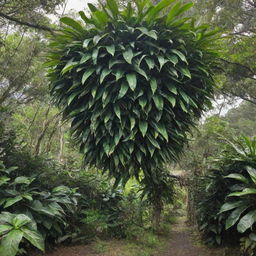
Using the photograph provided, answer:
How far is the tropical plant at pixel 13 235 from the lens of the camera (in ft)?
6.17

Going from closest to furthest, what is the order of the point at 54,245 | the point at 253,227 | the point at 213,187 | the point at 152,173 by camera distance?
the point at 253,227 → the point at 54,245 → the point at 152,173 → the point at 213,187

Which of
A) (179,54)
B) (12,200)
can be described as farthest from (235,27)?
(12,200)

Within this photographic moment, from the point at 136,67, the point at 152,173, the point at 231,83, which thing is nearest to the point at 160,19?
the point at 136,67

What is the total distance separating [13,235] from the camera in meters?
1.96

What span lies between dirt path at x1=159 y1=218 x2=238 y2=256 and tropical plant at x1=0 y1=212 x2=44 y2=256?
2.00 m

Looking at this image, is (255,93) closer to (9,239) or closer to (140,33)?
(140,33)

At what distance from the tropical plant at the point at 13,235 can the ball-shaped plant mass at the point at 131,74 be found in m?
1.18

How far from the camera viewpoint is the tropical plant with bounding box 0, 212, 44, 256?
6.17 ft

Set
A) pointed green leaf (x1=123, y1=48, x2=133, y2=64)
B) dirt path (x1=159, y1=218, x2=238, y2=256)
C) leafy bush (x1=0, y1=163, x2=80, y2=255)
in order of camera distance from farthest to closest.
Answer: dirt path (x1=159, y1=218, x2=238, y2=256), pointed green leaf (x1=123, y1=48, x2=133, y2=64), leafy bush (x1=0, y1=163, x2=80, y2=255)

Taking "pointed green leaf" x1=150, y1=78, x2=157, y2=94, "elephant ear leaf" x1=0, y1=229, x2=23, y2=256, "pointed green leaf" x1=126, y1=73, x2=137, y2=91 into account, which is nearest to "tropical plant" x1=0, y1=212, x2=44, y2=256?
"elephant ear leaf" x1=0, y1=229, x2=23, y2=256

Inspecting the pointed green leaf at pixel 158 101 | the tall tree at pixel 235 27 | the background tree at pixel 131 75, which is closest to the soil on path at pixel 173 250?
the background tree at pixel 131 75

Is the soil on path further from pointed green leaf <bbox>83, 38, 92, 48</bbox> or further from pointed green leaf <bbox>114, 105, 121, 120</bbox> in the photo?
pointed green leaf <bbox>83, 38, 92, 48</bbox>

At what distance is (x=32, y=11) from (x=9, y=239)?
14.7ft

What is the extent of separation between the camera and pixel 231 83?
6496 mm
